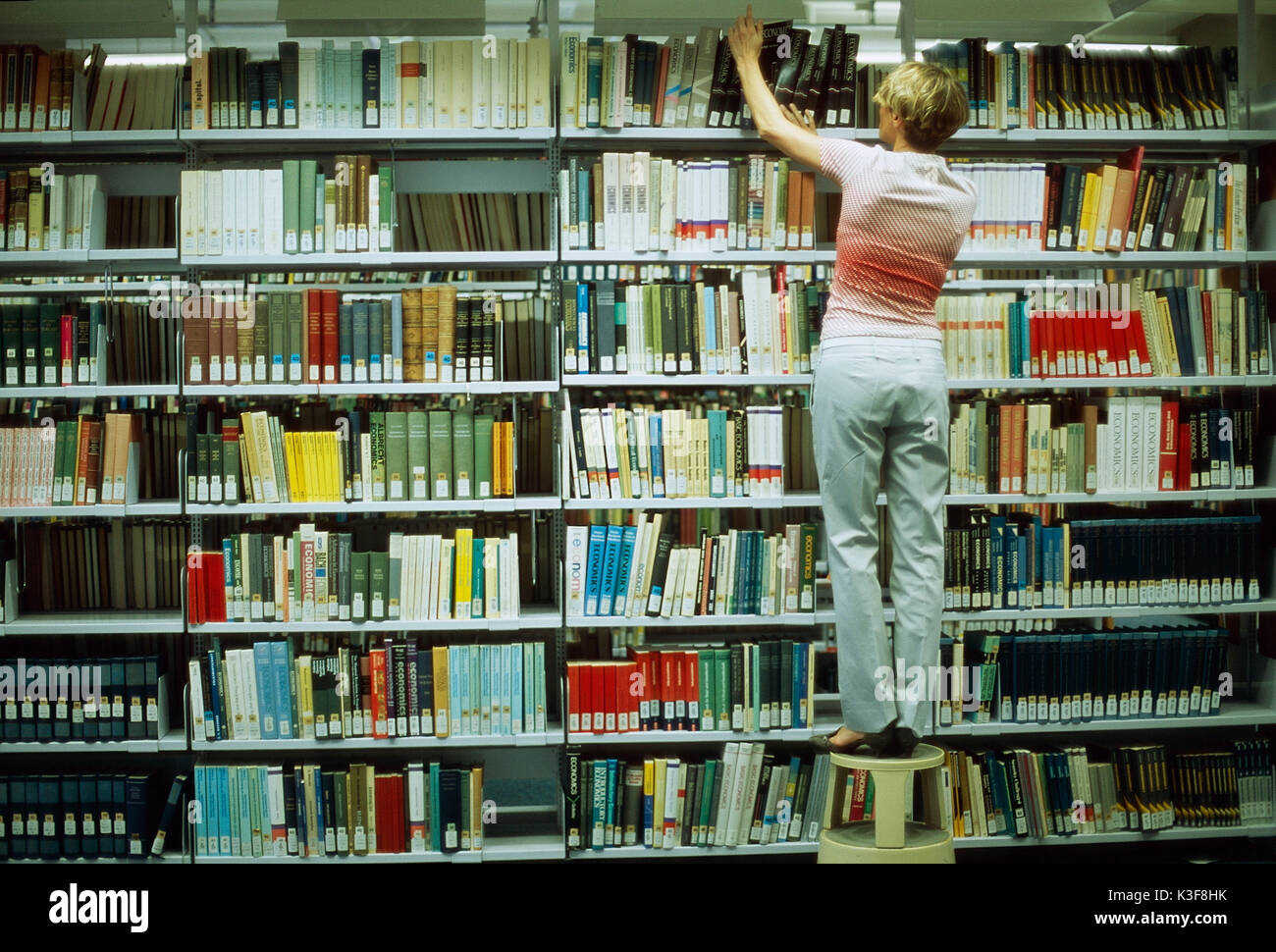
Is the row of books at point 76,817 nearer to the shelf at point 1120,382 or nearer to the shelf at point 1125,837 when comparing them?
the shelf at point 1125,837

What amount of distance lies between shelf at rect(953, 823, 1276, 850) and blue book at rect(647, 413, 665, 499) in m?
1.37

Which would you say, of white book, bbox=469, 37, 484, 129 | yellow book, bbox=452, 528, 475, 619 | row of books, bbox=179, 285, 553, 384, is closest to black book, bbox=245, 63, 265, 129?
row of books, bbox=179, 285, 553, 384

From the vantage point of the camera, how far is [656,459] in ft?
10.5

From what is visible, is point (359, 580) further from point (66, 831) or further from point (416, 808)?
point (66, 831)

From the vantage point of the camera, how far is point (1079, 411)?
3.36 metres

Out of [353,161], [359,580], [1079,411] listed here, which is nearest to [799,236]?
[1079,411]

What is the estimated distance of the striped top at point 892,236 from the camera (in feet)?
7.86

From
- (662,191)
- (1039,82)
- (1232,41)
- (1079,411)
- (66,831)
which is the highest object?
(1232,41)

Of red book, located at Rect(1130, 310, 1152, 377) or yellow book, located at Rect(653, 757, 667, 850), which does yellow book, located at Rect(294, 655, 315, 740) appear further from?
red book, located at Rect(1130, 310, 1152, 377)

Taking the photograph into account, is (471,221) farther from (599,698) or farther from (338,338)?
(599,698)

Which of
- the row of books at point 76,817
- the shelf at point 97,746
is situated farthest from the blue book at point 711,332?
the row of books at point 76,817

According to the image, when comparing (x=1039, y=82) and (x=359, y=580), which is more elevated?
(x=1039, y=82)

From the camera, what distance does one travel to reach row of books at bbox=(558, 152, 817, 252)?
3.17m
